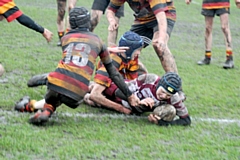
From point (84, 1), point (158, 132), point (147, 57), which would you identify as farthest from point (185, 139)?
point (84, 1)

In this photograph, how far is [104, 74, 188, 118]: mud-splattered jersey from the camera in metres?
4.89

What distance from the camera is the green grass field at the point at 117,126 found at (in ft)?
13.0

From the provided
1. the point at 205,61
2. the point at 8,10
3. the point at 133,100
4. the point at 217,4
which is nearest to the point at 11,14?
the point at 8,10

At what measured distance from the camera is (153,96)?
5.04m

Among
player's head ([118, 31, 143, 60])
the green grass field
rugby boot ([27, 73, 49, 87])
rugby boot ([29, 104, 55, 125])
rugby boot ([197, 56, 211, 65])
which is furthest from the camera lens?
rugby boot ([197, 56, 211, 65])

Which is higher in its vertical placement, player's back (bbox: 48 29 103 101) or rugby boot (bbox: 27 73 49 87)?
player's back (bbox: 48 29 103 101)

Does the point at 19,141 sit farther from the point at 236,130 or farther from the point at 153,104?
the point at 236,130

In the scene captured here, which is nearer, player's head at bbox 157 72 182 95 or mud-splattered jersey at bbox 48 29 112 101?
mud-splattered jersey at bbox 48 29 112 101

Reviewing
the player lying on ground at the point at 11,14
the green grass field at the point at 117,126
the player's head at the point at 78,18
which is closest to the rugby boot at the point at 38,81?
the green grass field at the point at 117,126

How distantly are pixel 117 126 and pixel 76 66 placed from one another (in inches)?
27.6

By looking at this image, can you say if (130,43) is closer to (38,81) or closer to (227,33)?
(38,81)

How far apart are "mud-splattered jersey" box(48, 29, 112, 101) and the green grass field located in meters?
0.35

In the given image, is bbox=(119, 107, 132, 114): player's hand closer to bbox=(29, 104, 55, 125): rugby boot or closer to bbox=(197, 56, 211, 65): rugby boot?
bbox=(29, 104, 55, 125): rugby boot

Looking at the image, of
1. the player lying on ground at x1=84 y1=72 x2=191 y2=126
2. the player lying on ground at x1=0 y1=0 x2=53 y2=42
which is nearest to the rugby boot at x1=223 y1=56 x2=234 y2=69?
the player lying on ground at x1=84 y1=72 x2=191 y2=126
